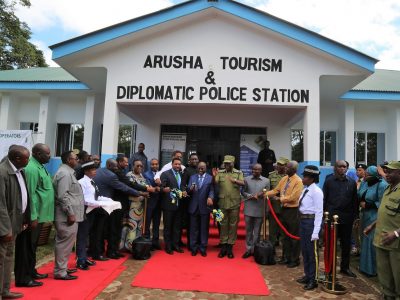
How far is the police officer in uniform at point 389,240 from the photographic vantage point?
386 centimetres

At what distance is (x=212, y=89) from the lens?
783 cm

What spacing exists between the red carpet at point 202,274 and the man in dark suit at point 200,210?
0.24 metres

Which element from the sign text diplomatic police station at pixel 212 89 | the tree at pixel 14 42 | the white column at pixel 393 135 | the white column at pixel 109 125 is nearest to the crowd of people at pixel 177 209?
the white column at pixel 109 125

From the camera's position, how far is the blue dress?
536cm

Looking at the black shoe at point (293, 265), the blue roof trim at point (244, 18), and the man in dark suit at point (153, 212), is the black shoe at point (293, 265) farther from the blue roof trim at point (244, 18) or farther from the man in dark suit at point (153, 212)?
the blue roof trim at point (244, 18)

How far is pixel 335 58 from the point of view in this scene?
25.5 ft

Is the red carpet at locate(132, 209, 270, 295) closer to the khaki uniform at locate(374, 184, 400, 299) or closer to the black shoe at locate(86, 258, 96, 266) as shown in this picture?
the black shoe at locate(86, 258, 96, 266)

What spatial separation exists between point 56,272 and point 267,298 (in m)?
2.95

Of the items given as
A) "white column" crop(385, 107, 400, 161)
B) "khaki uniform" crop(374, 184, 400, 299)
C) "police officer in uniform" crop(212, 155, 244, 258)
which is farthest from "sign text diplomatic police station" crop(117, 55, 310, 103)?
"white column" crop(385, 107, 400, 161)

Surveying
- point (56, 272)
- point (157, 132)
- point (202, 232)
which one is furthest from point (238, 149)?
point (56, 272)

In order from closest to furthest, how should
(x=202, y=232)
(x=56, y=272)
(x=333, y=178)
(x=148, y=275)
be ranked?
(x=56, y=272) → (x=148, y=275) → (x=333, y=178) → (x=202, y=232)

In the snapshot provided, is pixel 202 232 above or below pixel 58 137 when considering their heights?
below

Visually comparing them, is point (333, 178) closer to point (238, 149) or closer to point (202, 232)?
point (202, 232)

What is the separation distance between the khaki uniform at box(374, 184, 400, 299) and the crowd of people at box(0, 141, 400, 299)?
1 cm
